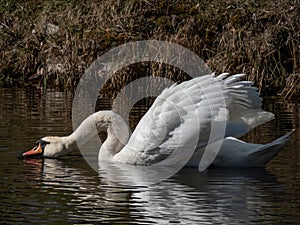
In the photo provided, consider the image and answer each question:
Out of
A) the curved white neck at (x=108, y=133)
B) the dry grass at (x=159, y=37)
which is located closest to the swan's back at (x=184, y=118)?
the curved white neck at (x=108, y=133)

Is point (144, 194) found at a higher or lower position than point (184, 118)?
lower

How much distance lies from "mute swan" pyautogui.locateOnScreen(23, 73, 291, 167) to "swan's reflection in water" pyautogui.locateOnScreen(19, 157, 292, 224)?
236mm

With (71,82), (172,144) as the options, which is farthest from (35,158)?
(71,82)

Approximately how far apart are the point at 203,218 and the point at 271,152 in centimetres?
283

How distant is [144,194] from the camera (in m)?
9.42

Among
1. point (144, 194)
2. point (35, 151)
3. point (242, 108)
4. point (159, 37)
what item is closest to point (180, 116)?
point (242, 108)

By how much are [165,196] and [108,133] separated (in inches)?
104

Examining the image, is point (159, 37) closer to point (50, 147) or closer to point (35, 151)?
point (50, 147)

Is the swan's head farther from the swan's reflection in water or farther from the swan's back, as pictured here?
the swan's back

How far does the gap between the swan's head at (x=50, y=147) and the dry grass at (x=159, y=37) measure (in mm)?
7199

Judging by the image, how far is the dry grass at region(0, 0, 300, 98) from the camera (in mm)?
18875

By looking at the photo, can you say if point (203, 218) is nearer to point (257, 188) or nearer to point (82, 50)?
point (257, 188)

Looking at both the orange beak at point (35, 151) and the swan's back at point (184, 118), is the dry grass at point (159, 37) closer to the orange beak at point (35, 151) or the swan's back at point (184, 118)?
the orange beak at point (35, 151)

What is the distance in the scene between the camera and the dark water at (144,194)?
27.2 ft
